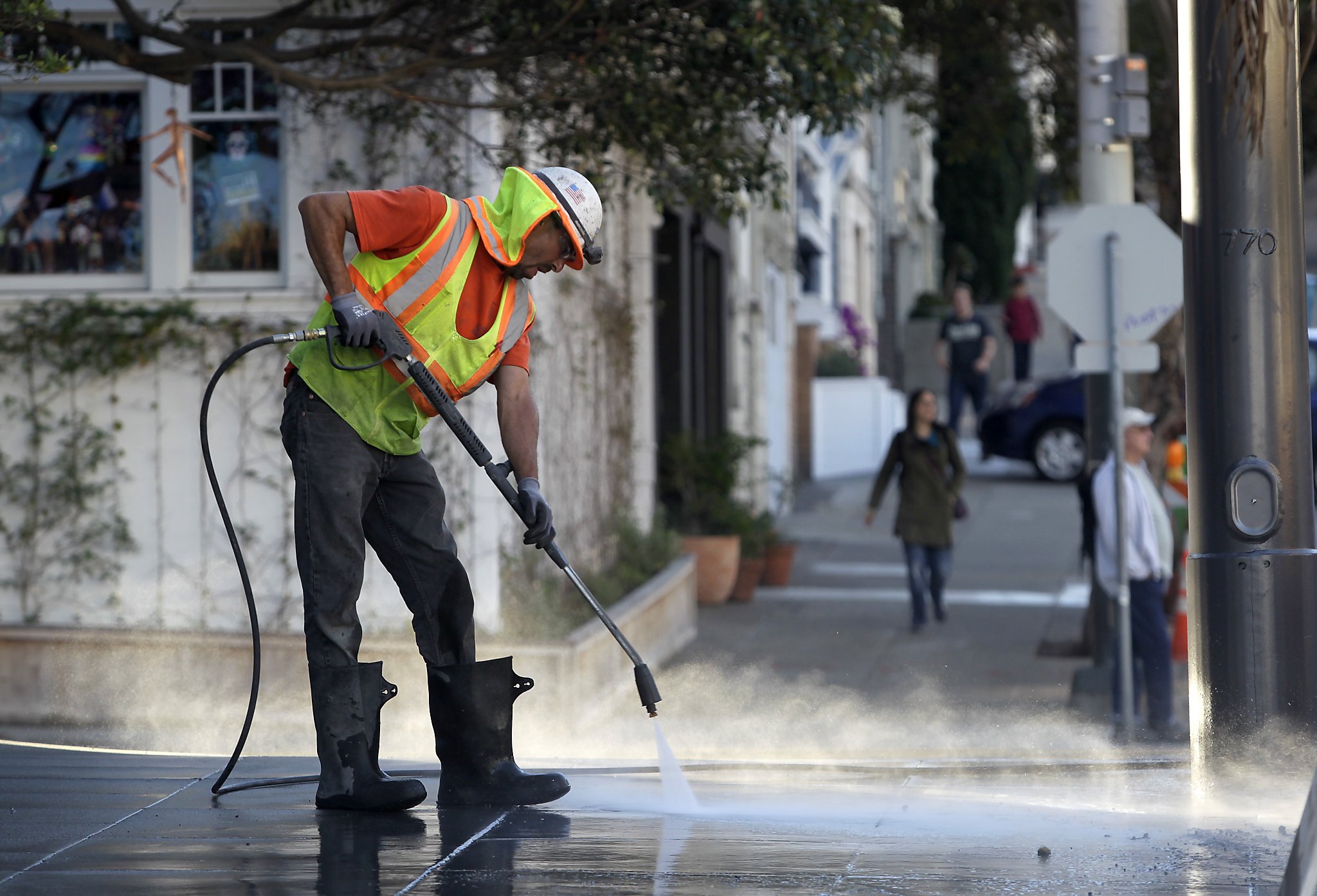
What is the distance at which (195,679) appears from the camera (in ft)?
27.2

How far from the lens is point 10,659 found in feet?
26.9

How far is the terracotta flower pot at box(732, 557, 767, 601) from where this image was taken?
13.3 m

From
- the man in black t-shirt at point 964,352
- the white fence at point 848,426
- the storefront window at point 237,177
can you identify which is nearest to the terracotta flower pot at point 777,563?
the storefront window at point 237,177

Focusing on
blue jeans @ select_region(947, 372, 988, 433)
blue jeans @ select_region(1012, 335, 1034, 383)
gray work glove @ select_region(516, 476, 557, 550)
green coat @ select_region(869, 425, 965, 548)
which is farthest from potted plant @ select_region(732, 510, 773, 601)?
blue jeans @ select_region(1012, 335, 1034, 383)

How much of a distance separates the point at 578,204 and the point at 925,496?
7.87 metres

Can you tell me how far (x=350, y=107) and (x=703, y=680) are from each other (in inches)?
149

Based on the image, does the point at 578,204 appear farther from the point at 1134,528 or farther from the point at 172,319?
the point at 1134,528

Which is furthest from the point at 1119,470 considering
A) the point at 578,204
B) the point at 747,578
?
the point at 747,578

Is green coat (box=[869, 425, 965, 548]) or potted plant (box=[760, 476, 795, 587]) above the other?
green coat (box=[869, 425, 965, 548])

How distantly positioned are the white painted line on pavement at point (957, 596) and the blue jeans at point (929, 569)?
2.93ft

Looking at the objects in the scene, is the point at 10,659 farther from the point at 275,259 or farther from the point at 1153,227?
the point at 1153,227

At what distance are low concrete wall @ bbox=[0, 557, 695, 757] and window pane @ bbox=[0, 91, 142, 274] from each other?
2008mm

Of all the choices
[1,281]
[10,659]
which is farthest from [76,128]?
[10,659]

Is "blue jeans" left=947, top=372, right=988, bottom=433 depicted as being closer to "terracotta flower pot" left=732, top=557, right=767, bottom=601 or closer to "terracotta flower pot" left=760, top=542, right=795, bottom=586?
"terracotta flower pot" left=760, top=542, right=795, bottom=586
